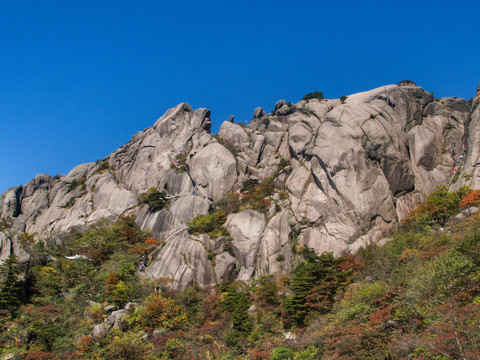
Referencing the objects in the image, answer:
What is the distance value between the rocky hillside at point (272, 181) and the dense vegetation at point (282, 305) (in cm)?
294

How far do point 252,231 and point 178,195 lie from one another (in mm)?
14821

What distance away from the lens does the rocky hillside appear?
36.4m

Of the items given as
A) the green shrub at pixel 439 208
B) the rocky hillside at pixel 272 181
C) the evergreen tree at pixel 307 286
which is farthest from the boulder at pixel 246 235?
the green shrub at pixel 439 208

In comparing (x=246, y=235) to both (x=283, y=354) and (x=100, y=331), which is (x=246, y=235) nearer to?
(x=100, y=331)

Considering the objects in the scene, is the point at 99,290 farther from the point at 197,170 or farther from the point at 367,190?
the point at 367,190

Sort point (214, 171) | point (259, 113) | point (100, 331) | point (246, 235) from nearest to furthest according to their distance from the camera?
point (100, 331) → point (246, 235) → point (214, 171) → point (259, 113)

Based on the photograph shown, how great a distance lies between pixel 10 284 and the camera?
2914 cm

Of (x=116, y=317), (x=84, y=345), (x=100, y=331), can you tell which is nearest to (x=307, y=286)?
(x=116, y=317)

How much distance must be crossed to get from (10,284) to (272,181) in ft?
99.2

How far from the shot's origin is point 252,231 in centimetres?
3906

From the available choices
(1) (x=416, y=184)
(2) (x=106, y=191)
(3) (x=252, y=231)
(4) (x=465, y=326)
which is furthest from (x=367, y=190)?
(2) (x=106, y=191)

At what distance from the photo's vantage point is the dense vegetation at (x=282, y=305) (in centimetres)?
1628

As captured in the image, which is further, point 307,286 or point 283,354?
point 307,286

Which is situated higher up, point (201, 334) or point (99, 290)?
point (99, 290)
